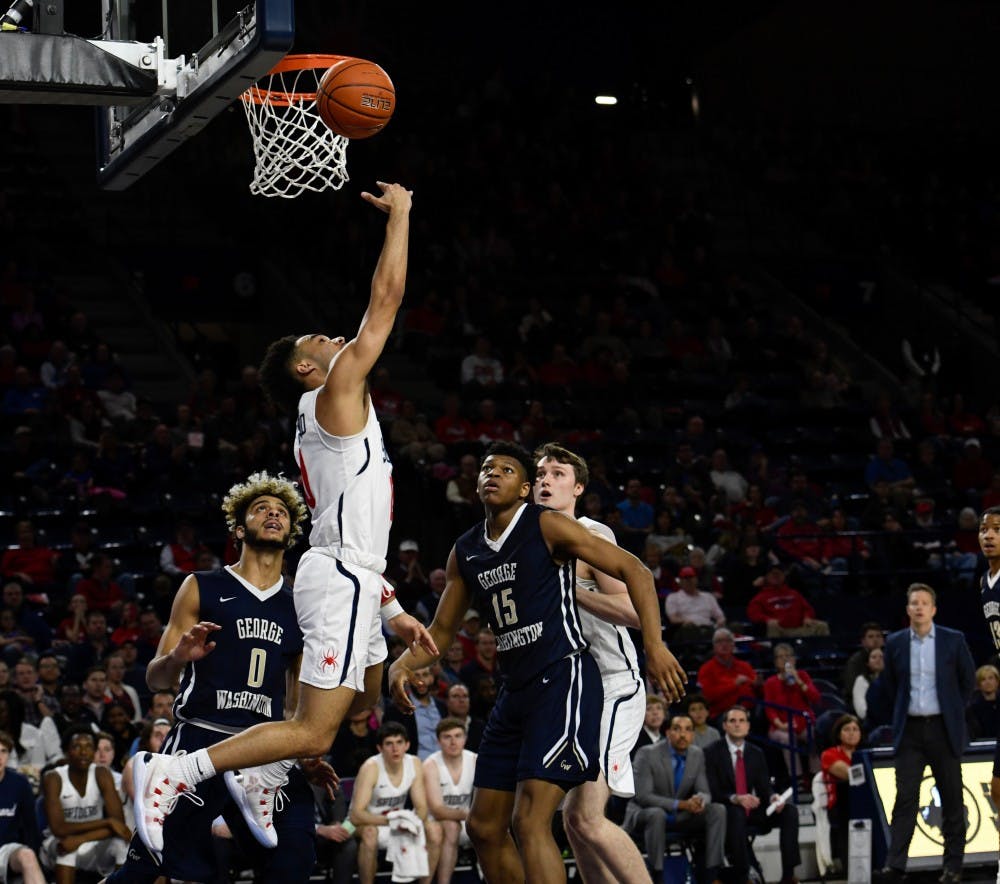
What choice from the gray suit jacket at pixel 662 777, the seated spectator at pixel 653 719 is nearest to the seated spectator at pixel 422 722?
the seated spectator at pixel 653 719

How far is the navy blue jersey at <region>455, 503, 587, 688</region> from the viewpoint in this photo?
661 cm

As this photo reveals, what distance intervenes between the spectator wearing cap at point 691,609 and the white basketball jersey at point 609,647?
7.11 m

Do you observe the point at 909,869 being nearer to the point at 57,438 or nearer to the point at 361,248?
the point at 57,438

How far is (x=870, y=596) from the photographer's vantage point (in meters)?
15.6

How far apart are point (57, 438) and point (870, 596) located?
7.98m

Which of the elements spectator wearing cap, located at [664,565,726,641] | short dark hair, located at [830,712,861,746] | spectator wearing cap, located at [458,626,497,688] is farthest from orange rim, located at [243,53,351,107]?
spectator wearing cap, located at [664,565,726,641]

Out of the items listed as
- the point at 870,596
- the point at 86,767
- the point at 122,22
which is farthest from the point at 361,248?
the point at 122,22

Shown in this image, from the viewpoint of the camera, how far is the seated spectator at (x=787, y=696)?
43.1 ft

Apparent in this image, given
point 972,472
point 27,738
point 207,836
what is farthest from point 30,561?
point 972,472

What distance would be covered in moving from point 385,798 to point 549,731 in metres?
4.88

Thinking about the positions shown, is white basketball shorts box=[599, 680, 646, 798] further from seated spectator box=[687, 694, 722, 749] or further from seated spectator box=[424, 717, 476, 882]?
seated spectator box=[687, 694, 722, 749]

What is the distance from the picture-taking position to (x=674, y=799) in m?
11.3

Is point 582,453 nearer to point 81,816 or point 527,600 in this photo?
point 81,816

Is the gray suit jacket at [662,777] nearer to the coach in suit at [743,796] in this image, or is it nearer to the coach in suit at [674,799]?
the coach in suit at [674,799]
